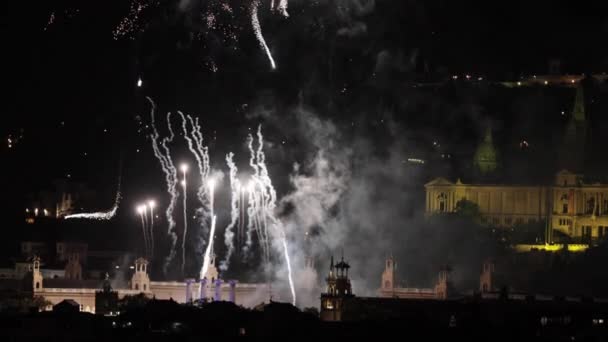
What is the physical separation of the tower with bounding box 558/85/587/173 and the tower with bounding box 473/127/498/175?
14.4 ft

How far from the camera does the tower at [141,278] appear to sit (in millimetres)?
109875

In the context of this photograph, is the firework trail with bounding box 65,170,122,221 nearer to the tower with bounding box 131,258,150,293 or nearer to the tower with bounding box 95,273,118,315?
the tower with bounding box 131,258,150,293

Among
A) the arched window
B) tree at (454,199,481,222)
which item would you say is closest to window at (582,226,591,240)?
tree at (454,199,481,222)

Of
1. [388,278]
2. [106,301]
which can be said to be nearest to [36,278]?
[106,301]

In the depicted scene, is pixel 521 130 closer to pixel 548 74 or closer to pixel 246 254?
pixel 548 74

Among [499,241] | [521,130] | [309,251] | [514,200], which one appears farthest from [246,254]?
[521,130]

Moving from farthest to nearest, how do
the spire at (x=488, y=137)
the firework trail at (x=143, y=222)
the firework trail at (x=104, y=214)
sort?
the spire at (x=488, y=137), the firework trail at (x=104, y=214), the firework trail at (x=143, y=222)

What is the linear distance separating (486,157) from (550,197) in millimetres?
7502

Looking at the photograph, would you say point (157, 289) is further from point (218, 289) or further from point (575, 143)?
point (575, 143)

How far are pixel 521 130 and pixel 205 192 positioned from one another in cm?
3578

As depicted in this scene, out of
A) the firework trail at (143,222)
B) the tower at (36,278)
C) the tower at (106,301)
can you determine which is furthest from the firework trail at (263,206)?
the tower at (36,278)

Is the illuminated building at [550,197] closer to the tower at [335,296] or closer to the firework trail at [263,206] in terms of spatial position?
the firework trail at [263,206]

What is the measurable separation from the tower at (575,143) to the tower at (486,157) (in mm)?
4387

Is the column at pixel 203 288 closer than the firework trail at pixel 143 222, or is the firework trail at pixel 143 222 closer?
the column at pixel 203 288
